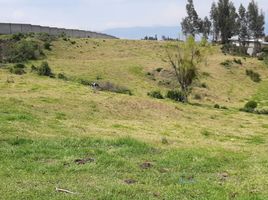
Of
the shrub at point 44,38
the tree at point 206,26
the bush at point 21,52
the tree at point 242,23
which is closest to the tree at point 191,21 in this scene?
the tree at point 206,26

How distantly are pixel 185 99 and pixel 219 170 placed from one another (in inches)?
1421

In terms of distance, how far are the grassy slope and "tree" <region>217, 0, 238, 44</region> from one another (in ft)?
260

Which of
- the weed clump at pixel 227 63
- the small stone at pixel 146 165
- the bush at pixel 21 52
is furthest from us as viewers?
the weed clump at pixel 227 63

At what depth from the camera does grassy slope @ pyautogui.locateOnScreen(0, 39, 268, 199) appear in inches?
500

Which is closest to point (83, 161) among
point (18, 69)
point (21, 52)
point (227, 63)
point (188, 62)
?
point (18, 69)

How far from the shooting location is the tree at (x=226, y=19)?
120 m

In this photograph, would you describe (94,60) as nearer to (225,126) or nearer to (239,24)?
(225,126)

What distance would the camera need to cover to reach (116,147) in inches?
734

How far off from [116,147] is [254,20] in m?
116

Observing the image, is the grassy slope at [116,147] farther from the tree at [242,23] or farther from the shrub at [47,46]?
the tree at [242,23]

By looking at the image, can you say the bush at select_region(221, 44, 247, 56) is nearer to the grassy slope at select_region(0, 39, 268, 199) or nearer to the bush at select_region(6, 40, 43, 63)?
the bush at select_region(6, 40, 43, 63)

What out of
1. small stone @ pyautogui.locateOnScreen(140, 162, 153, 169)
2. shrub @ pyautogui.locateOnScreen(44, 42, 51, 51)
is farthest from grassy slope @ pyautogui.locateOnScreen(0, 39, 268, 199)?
shrub @ pyautogui.locateOnScreen(44, 42, 51, 51)

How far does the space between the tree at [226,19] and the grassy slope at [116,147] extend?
7940cm

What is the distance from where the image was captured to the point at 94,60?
74938 millimetres
